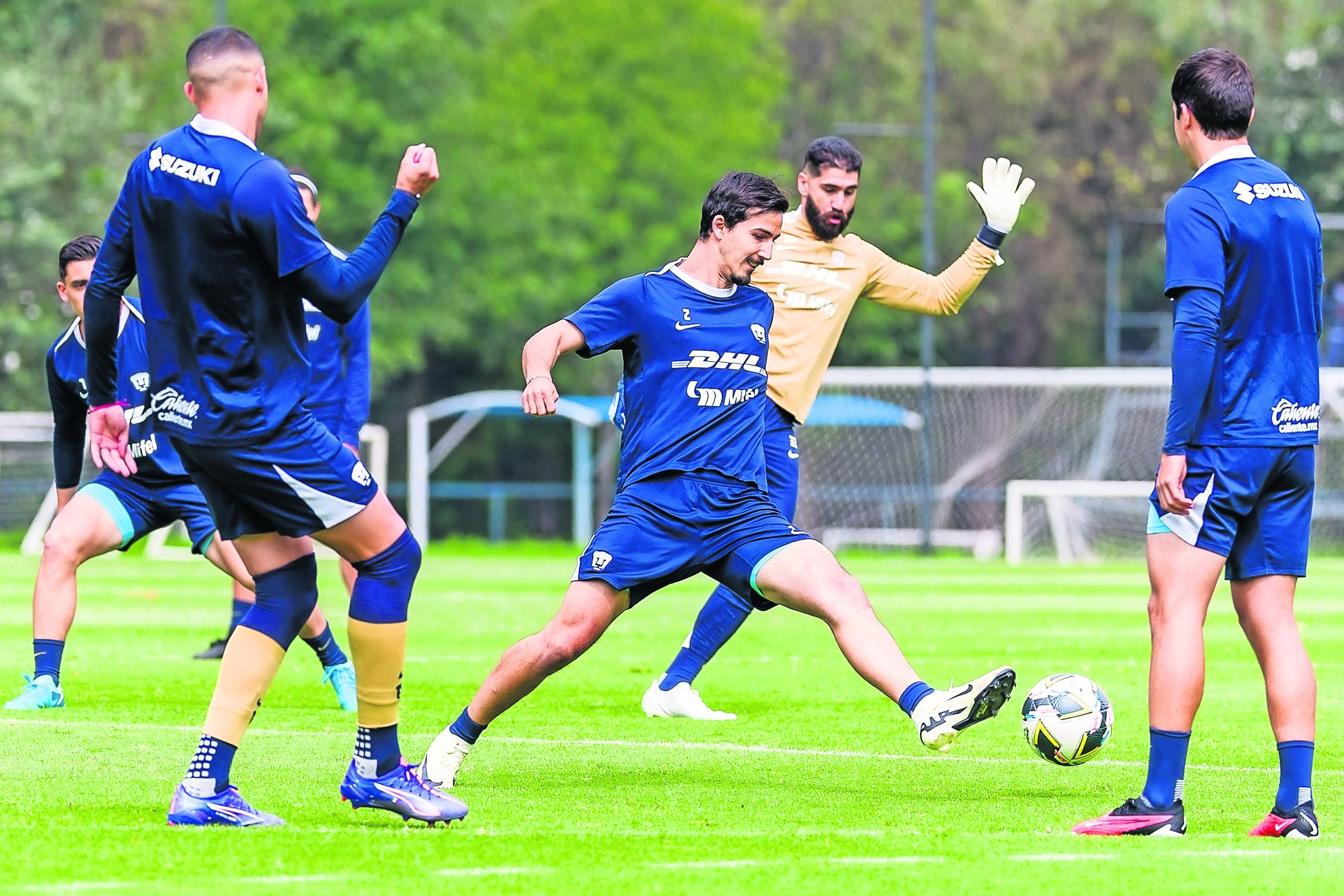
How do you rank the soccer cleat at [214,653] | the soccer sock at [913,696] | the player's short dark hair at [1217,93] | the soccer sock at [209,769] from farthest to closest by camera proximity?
1. the soccer cleat at [214,653]
2. the soccer sock at [913,696]
3. the player's short dark hair at [1217,93]
4. the soccer sock at [209,769]

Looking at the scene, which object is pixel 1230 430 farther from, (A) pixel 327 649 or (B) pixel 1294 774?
(A) pixel 327 649

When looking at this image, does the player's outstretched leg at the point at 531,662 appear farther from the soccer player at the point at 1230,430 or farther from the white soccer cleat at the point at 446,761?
the soccer player at the point at 1230,430

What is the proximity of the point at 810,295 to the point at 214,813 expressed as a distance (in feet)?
14.0

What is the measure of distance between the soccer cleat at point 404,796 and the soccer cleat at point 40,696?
346 cm

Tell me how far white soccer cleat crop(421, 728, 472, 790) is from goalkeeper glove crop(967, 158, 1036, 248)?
3.44m

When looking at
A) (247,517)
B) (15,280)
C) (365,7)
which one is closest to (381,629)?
(247,517)

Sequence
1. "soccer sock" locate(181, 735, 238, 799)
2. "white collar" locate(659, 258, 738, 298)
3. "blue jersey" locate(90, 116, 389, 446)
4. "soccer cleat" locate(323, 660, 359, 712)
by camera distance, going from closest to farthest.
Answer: "blue jersey" locate(90, 116, 389, 446) → "soccer sock" locate(181, 735, 238, 799) → "white collar" locate(659, 258, 738, 298) → "soccer cleat" locate(323, 660, 359, 712)

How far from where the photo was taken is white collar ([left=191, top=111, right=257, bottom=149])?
5.70m

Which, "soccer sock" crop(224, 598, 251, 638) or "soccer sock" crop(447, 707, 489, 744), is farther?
"soccer sock" crop(224, 598, 251, 638)

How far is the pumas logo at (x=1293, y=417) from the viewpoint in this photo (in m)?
6.06

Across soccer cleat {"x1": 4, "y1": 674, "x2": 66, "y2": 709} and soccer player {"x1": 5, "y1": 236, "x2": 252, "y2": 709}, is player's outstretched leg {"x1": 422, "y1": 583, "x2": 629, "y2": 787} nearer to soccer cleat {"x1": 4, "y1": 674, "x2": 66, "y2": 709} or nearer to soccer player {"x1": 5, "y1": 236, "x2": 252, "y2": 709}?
soccer player {"x1": 5, "y1": 236, "x2": 252, "y2": 709}

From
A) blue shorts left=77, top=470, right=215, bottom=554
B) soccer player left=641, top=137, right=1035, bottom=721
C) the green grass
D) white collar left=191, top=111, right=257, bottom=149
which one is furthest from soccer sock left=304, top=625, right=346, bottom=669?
white collar left=191, top=111, right=257, bottom=149

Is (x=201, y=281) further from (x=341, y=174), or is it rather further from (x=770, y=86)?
(x=770, y=86)

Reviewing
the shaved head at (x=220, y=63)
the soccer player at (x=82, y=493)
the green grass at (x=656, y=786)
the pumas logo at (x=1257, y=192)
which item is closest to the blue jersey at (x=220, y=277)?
the shaved head at (x=220, y=63)
